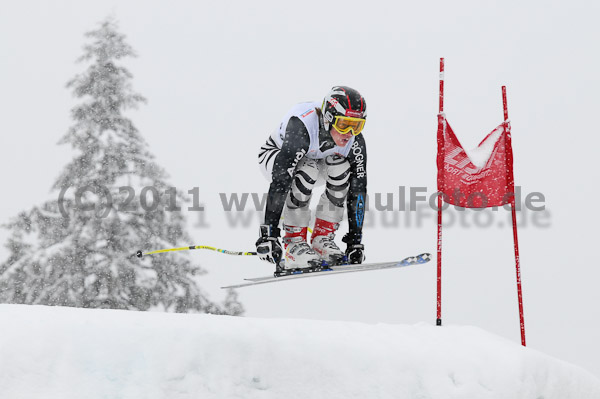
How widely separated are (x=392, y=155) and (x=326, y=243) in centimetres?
7878

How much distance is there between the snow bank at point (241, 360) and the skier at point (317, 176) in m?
1.60

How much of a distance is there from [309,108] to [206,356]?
282cm

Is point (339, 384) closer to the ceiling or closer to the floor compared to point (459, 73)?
closer to the floor

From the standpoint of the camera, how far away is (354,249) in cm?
620

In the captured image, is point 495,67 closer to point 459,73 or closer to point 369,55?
point 459,73

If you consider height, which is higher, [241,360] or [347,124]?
[347,124]

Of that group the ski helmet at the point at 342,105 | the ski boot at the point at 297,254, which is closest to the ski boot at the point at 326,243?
the ski boot at the point at 297,254

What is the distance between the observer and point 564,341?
47312mm

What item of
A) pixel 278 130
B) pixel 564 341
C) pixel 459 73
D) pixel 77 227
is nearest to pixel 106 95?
pixel 77 227

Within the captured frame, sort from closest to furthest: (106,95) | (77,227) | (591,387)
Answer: (591,387) → (77,227) → (106,95)

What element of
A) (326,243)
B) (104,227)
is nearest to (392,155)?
(104,227)

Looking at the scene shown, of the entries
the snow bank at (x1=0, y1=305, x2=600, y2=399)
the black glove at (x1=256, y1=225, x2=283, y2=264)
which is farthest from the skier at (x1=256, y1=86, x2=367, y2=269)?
the snow bank at (x1=0, y1=305, x2=600, y2=399)

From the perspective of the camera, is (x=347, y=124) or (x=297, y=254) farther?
(x=297, y=254)

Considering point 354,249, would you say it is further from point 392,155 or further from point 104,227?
point 392,155
